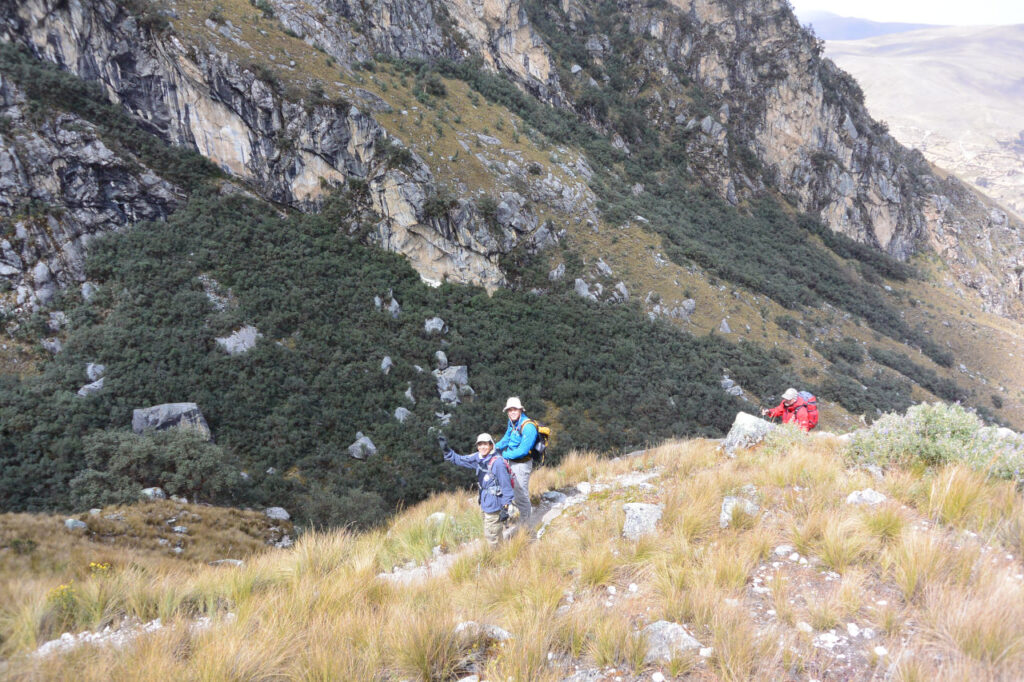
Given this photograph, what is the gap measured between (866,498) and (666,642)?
8.75 ft

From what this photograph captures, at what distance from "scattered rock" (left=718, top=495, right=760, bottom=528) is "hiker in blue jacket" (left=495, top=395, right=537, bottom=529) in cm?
210

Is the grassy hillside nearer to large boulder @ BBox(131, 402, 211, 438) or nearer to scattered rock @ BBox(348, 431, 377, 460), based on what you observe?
scattered rock @ BBox(348, 431, 377, 460)

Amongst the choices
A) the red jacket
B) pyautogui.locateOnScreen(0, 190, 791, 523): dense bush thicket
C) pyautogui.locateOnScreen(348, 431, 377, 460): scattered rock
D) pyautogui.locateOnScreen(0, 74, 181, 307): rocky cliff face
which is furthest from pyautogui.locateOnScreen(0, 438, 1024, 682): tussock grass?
pyautogui.locateOnScreen(0, 74, 181, 307): rocky cliff face

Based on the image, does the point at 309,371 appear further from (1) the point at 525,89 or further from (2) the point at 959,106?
(2) the point at 959,106

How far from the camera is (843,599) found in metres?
2.54

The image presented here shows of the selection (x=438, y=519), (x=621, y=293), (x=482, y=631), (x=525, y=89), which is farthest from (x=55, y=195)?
(x=525, y=89)

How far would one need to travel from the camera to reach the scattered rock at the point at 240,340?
16266mm

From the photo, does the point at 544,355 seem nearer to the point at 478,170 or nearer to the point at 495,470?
the point at 478,170

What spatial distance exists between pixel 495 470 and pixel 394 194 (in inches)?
839

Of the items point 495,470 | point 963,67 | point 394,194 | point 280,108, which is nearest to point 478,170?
point 394,194

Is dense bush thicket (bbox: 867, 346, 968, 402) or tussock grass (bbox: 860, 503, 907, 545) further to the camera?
dense bush thicket (bbox: 867, 346, 968, 402)

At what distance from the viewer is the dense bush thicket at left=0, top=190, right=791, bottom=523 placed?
11.7 metres

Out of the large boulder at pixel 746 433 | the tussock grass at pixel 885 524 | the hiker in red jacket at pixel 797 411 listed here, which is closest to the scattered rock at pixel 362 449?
the large boulder at pixel 746 433

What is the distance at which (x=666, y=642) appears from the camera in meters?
2.47
